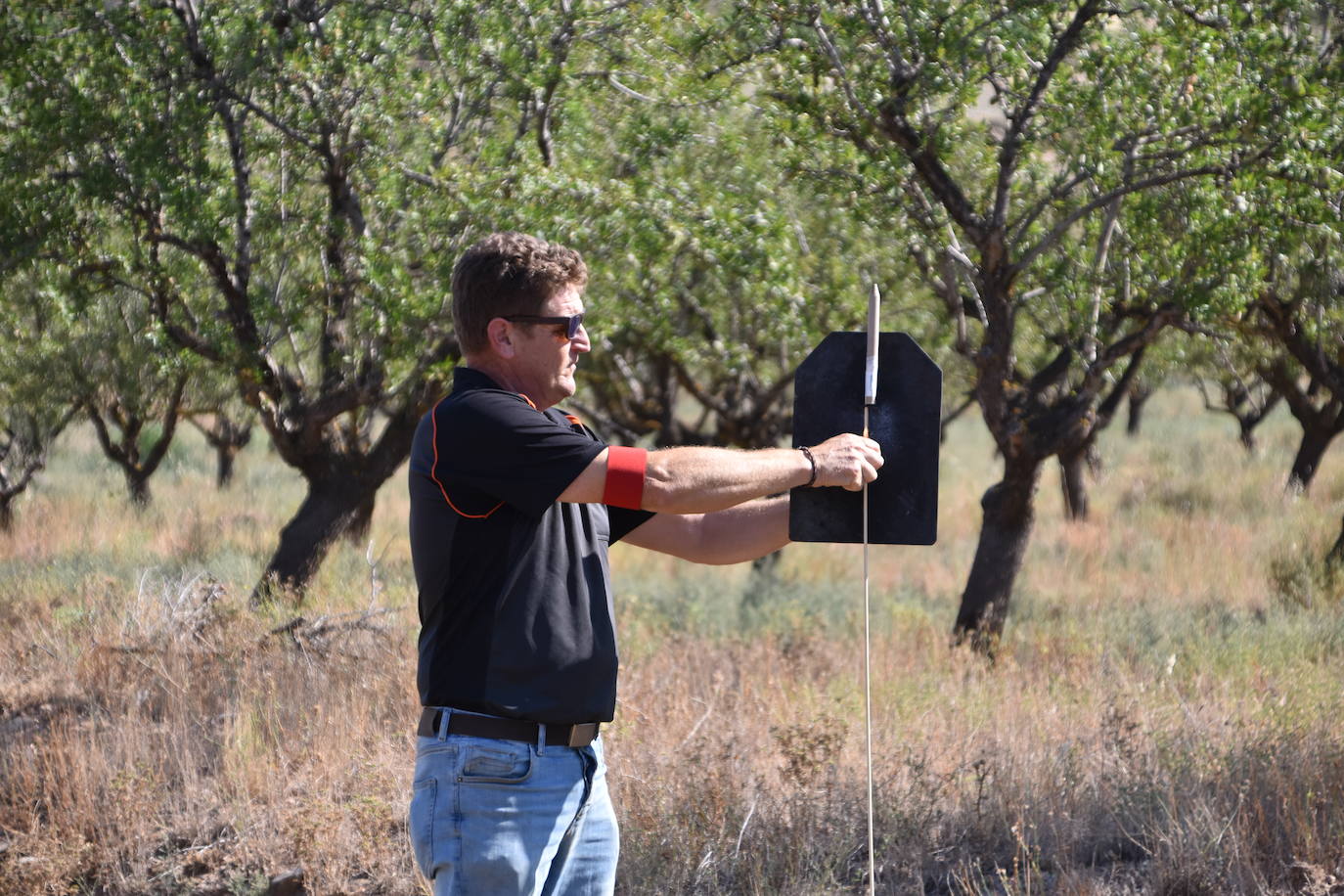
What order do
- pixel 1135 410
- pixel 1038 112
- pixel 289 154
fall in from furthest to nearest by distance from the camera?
pixel 1135 410, pixel 289 154, pixel 1038 112

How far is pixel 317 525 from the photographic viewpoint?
1003 cm

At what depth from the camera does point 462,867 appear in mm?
2715

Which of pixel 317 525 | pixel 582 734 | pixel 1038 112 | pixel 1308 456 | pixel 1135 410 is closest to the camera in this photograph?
pixel 582 734

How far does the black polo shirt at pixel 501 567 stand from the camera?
274cm

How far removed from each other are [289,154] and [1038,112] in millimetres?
5013

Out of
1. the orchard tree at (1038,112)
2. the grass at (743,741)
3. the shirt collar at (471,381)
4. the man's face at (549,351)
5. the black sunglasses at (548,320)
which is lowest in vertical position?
the grass at (743,741)

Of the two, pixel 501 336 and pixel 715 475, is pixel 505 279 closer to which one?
pixel 501 336

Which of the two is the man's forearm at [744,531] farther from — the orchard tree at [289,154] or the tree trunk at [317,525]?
the tree trunk at [317,525]

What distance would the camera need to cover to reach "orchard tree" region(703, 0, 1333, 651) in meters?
7.19

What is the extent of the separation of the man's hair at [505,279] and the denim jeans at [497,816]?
870mm

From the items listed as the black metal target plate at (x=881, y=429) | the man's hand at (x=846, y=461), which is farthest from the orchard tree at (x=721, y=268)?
the man's hand at (x=846, y=461)

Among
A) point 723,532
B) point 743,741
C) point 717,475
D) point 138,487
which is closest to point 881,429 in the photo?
point 717,475

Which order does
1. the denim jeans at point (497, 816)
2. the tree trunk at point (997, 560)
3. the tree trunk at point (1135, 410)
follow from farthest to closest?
→ the tree trunk at point (1135, 410), the tree trunk at point (997, 560), the denim jeans at point (497, 816)

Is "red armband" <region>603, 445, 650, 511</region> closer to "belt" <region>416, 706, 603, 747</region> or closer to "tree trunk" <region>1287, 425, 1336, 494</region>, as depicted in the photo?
"belt" <region>416, 706, 603, 747</region>
